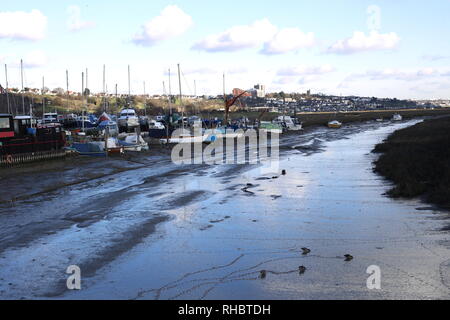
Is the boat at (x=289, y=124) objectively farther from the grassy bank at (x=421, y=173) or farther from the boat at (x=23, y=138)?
the boat at (x=23, y=138)

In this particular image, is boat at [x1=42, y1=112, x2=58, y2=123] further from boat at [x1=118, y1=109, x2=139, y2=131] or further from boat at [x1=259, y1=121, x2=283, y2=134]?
boat at [x1=259, y1=121, x2=283, y2=134]

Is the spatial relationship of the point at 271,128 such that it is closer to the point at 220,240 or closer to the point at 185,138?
the point at 185,138

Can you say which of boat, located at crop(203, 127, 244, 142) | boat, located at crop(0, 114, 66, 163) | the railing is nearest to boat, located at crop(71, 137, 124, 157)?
boat, located at crop(0, 114, 66, 163)

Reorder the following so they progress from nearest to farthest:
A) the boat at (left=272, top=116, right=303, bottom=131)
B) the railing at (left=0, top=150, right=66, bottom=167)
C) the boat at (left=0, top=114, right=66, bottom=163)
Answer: the railing at (left=0, top=150, right=66, bottom=167), the boat at (left=0, top=114, right=66, bottom=163), the boat at (left=272, top=116, right=303, bottom=131)

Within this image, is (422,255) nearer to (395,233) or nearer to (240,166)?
(395,233)

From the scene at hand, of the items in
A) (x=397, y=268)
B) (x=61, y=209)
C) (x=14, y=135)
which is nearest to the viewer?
(x=397, y=268)

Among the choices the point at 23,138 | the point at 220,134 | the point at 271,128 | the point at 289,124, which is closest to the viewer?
the point at 23,138

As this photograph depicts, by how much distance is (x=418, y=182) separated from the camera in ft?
70.3

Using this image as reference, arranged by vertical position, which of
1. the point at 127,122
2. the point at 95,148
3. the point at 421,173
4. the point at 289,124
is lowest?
the point at 421,173

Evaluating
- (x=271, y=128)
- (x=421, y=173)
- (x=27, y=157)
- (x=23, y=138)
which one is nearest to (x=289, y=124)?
(x=271, y=128)

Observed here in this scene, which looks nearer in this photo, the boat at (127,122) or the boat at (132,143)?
the boat at (132,143)

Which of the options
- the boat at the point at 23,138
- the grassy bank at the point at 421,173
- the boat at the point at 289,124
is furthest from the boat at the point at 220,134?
the grassy bank at the point at 421,173
